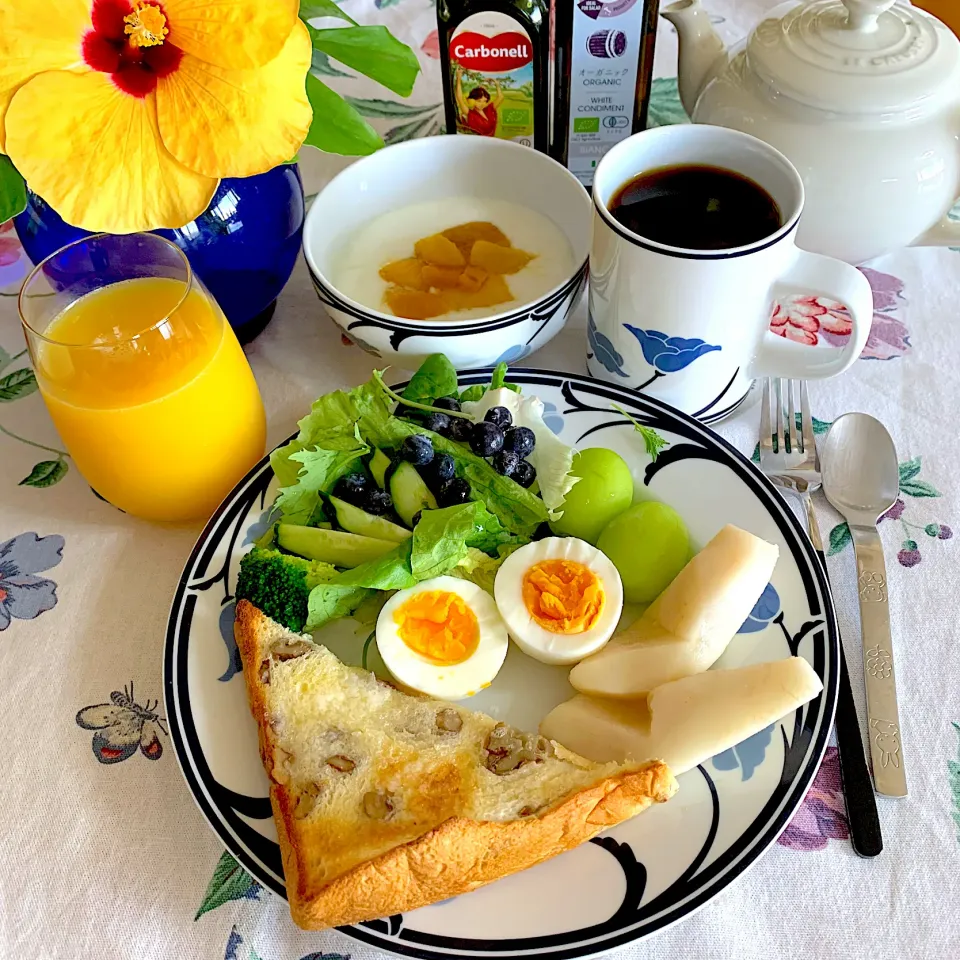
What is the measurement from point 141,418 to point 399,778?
541mm

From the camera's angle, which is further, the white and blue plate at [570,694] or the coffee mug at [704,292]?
the coffee mug at [704,292]

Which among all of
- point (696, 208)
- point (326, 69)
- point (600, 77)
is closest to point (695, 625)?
point (696, 208)

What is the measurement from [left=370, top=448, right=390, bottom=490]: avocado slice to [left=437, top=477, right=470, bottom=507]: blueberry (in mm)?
93

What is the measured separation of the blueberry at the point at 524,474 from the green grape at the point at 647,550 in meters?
0.13

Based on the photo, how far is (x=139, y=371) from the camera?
113 centimetres

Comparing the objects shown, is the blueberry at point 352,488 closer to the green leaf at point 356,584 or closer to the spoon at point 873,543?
the green leaf at point 356,584

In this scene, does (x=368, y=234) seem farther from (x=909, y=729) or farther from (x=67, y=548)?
(x=909, y=729)

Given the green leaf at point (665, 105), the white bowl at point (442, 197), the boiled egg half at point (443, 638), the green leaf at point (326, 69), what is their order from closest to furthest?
the boiled egg half at point (443, 638), the white bowl at point (442, 197), the green leaf at point (665, 105), the green leaf at point (326, 69)

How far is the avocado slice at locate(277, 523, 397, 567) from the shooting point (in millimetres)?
1188

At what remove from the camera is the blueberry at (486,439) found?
1.20 metres

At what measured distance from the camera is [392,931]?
897 millimetres

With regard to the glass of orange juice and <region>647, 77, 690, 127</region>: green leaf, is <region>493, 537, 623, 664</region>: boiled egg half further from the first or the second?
<region>647, 77, 690, 127</region>: green leaf

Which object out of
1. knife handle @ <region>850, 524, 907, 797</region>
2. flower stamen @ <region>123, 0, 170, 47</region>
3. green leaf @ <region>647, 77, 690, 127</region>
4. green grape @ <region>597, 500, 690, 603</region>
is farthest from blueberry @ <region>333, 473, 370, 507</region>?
green leaf @ <region>647, 77, 690, 127</region>

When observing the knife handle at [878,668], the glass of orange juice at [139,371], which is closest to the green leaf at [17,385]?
the glass of orange juice at [139,371]
